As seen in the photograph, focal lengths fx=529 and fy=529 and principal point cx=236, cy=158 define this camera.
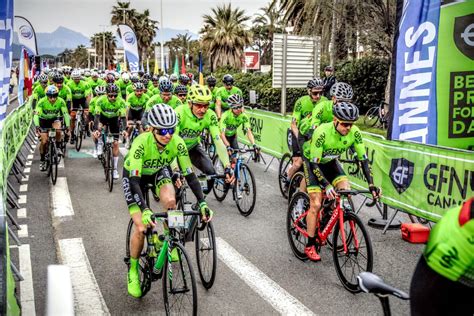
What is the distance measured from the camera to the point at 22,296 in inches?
231

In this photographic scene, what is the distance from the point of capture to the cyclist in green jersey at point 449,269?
9.12 feet

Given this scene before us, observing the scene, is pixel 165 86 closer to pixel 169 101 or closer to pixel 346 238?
pixel 169 101

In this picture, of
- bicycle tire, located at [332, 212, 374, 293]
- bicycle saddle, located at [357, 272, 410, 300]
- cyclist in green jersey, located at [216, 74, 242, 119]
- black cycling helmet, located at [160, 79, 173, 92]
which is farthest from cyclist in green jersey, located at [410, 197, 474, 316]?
cyclist in green jersey, located at [216, 74, 242, 119]

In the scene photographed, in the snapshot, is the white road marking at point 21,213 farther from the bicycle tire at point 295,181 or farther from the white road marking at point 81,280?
the bicycle tire at point 295,181

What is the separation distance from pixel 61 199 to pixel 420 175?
6779 millimetres

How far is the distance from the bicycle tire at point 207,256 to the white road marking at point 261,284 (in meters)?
0.50

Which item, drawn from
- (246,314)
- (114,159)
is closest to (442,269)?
(246,314)

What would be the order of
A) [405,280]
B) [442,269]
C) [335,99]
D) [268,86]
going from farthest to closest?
[268,86] → [335,99] → [405,280] → [442,269]

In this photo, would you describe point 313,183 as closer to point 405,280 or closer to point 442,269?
point 405,280

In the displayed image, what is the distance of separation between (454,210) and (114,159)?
371 inches

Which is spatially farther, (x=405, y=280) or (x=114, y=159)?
(x=114, y=159)

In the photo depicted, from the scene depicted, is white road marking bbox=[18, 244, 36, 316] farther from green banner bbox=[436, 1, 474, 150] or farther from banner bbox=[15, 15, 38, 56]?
banner bbox=[15, 15, 38, 56]

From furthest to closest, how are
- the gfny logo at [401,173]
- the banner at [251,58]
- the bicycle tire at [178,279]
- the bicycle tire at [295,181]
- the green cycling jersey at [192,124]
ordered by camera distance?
the banner at [251,58] → the green cycling jersey at [192,124] → the bicycle tire at [295,181] → the gfny logo at [401,173] → the bicycle tire at [178,279]

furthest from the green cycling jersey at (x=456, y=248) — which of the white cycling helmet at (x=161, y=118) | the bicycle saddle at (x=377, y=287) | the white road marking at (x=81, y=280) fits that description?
the white road marking at (x=81, y=280)
